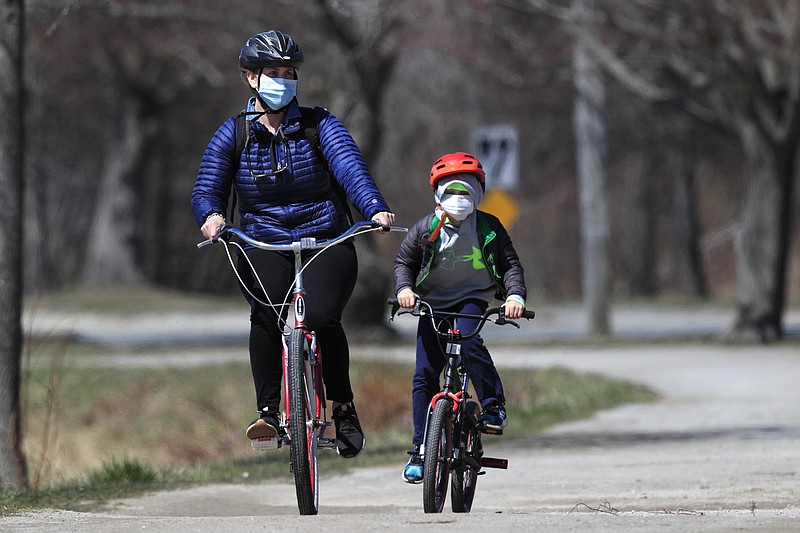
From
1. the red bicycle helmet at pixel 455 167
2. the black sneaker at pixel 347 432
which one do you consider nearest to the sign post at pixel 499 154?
the black sneaker at pixel 347 432

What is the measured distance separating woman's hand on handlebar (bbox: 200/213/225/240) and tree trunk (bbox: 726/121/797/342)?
45.7ft

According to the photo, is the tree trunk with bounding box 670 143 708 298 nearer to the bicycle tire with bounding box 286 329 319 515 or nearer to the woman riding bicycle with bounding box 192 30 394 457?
the woman riding bicycle with bounding box 192 30 394 457

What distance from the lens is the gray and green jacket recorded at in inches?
283

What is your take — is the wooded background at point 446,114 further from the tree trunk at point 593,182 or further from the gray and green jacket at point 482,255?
the gray and green jacket at point 482,255

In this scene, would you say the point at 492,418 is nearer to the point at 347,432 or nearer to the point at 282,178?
the point at 347,432

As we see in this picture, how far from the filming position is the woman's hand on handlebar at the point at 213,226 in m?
7.02

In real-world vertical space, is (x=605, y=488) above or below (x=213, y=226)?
below

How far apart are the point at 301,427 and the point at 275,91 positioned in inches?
58.3

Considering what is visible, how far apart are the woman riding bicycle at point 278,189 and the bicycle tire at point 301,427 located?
195mm

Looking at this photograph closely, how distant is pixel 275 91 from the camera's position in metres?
7.23

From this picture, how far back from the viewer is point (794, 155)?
20531 millimetres

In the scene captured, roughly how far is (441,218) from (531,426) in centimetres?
550

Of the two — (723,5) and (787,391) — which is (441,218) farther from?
(723,5)

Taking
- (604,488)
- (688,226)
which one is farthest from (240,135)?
(688,226)
